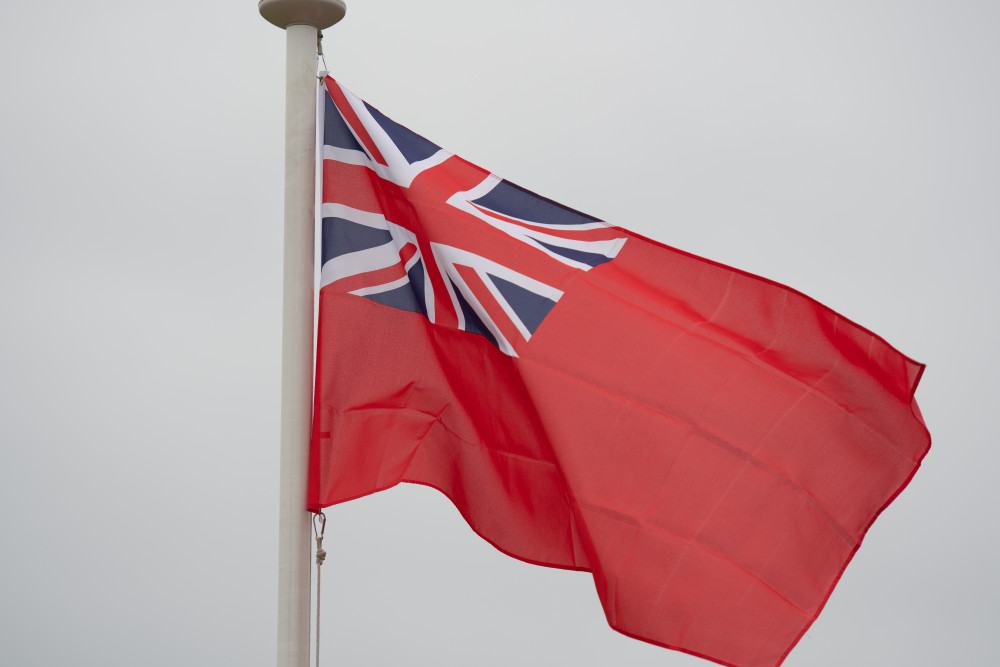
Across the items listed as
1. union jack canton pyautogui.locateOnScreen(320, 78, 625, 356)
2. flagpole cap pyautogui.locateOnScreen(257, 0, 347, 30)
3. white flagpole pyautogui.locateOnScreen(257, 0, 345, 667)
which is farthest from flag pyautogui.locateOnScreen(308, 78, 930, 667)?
flagpole cap pyautogui.locateOnScreen(257, 0, 347, 30)

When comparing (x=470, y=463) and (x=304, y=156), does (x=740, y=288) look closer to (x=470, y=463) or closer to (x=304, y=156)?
(x=470, y=463)

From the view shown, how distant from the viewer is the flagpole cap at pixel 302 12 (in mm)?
7582

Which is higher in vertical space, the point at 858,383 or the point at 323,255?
the point at 323,255

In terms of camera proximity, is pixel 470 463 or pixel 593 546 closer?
pixel 593 546

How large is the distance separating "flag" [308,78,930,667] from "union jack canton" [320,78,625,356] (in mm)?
14

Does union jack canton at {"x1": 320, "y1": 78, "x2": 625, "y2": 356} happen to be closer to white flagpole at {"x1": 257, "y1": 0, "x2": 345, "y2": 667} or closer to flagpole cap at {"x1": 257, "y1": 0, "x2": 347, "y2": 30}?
white flagpole at {"x1": 257, "y1": 0, "x2": 345, "y2": 667}

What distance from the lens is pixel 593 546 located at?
23.5 ft

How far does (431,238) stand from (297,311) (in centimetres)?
99

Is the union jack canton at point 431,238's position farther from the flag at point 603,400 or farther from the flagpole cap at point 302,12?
the flagpole cap at point 302,12

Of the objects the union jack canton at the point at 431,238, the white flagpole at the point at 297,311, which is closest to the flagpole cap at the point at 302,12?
the white flagpole at the point at 297,311

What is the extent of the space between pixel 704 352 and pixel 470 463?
5.50 feet

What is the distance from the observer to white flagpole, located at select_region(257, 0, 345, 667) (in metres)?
7.16

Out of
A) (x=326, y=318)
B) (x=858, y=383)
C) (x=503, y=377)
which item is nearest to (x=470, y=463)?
(x=503, y=377)

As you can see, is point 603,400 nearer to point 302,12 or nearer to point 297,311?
point 297,311
